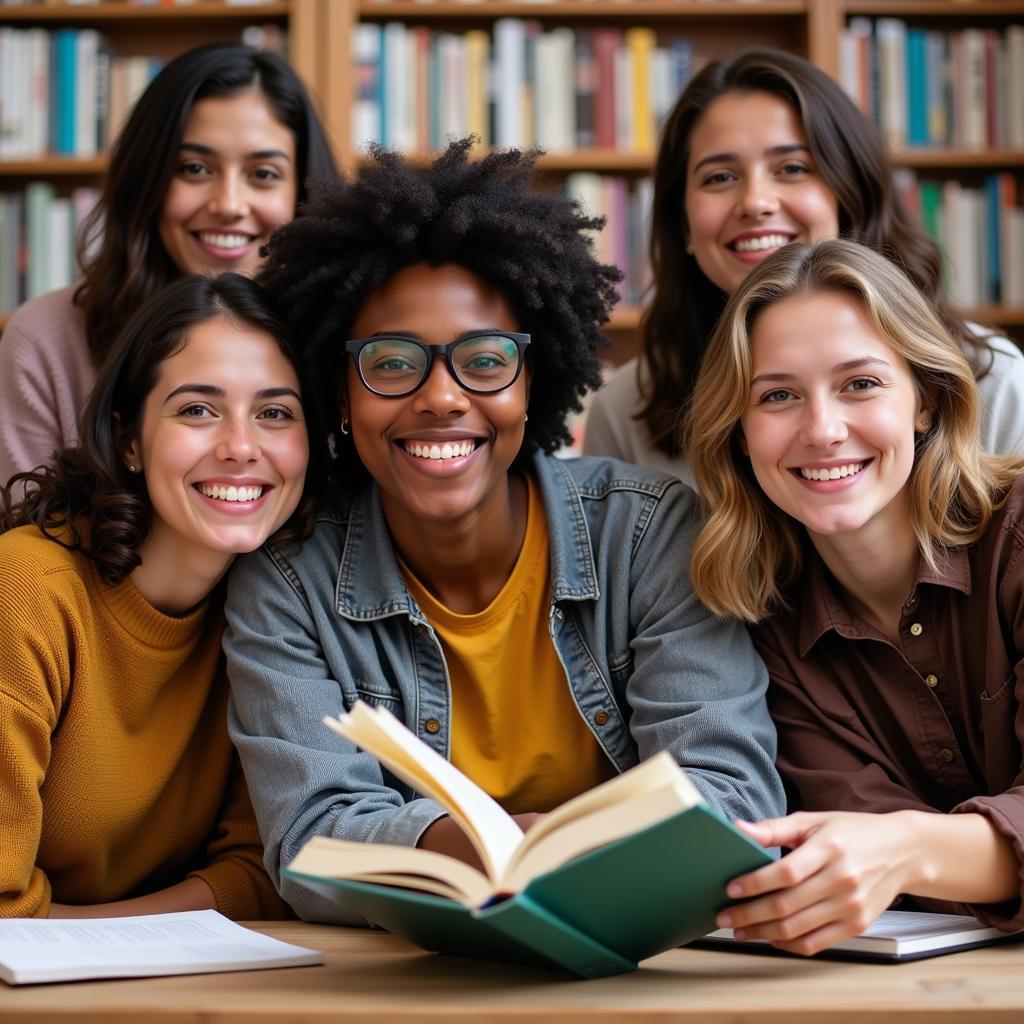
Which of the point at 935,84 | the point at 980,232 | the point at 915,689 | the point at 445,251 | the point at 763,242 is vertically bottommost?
the point at 915,689

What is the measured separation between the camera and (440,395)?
162cm

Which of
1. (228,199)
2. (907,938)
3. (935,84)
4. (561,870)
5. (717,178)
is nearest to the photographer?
(561,870)

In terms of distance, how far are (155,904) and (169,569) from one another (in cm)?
42

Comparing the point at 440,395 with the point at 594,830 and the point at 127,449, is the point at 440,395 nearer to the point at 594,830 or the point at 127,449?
the point at 127,449

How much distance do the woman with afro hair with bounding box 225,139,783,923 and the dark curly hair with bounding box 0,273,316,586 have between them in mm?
55

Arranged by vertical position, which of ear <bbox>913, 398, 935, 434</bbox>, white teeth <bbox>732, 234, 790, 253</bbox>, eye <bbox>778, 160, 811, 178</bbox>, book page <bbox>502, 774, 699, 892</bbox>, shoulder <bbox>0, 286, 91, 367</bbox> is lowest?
book page <bbox>502, 774, 699, 892</bbox>

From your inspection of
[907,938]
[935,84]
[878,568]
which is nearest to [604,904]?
[907,938]

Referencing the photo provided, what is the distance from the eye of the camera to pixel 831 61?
352 centimetres

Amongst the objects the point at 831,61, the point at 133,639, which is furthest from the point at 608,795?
the point at 831,61

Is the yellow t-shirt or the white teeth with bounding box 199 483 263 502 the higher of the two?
the white teeth with bounding box 199 483 263 502

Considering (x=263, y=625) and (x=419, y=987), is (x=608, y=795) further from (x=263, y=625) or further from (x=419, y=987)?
(x=263, y=625)

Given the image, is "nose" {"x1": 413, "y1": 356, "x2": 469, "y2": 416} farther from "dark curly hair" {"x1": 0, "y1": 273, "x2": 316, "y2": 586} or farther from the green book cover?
the green book cover

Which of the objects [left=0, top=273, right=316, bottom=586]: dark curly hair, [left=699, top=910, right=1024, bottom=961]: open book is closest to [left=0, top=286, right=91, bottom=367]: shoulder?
[left=0, top=273, right=316, bottom=586]: dark curly hair

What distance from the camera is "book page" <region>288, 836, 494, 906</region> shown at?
1003 millimetres
